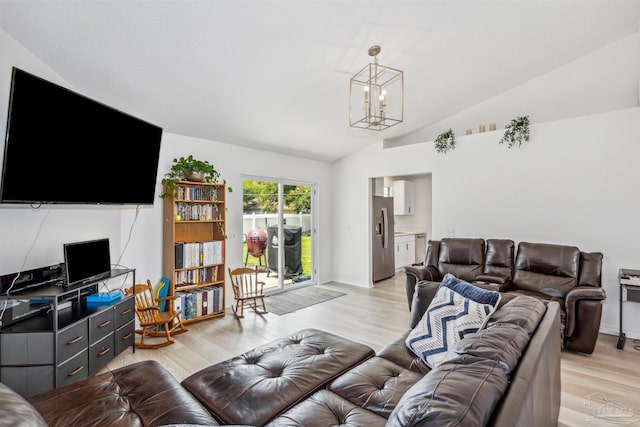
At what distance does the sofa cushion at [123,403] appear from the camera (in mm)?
1367

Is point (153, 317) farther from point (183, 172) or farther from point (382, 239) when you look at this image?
point (382, 239)

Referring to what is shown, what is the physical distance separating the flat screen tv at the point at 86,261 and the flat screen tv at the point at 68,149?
0.44m

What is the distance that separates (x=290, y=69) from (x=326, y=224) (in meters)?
3.57

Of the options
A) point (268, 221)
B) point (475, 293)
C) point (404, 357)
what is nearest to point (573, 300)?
point (475, 293)

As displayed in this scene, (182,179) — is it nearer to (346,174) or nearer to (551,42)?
(346,174)

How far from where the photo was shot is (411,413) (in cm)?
83

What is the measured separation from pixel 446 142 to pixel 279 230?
3.09 meters

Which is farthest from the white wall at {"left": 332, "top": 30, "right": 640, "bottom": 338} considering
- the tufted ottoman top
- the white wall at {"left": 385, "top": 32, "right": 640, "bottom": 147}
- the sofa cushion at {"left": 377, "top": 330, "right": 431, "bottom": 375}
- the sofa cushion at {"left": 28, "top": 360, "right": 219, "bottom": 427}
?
the sofa cushion at {"left": 28, "top": 360, "right": 219, "bottom": 427}

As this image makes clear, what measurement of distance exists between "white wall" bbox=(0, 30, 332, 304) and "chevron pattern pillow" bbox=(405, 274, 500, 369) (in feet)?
9.36

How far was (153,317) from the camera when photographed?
3281mm

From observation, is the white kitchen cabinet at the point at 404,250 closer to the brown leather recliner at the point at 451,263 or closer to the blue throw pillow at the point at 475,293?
the brown leather recliner at the point at 451,263

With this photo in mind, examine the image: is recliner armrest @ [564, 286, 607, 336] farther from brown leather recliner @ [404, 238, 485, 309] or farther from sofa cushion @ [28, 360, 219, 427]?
sofa cushion @ [28, 360, 219, 427]

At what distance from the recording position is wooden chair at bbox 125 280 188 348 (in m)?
3.20

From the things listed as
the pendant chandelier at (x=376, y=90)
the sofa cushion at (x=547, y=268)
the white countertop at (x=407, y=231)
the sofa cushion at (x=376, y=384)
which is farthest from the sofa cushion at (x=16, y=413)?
the white countertop at (x=407, y=231)
